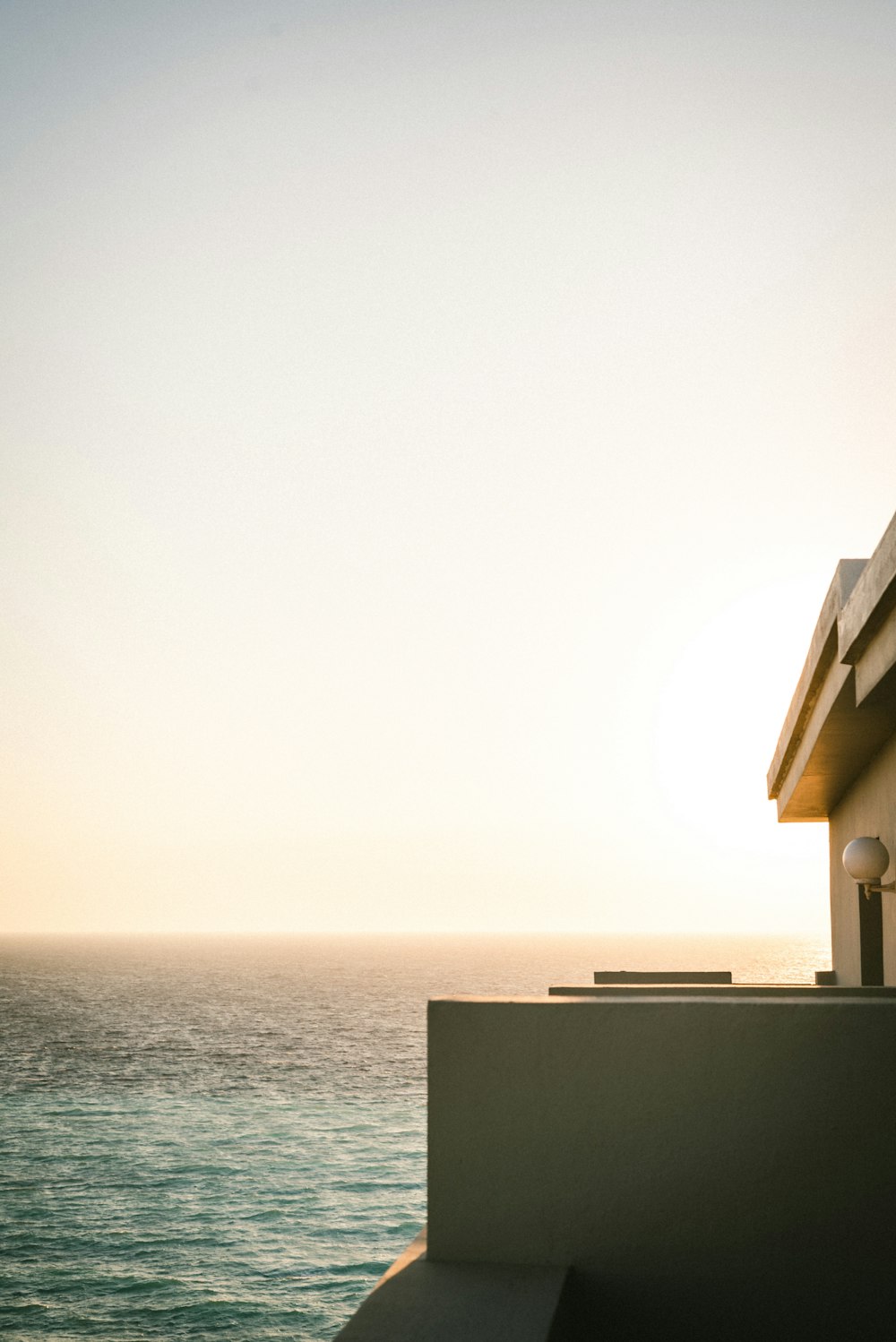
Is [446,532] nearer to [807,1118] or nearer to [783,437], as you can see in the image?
[783,437]

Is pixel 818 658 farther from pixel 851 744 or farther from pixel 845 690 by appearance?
pixel 851 744

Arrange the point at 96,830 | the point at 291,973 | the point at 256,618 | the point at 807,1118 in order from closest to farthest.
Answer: the point at 807,1118, the point at 256,618, the point at 291,973, the point at 96,830

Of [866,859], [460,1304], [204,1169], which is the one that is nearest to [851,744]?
[866,859]

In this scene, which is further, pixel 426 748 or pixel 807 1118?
pixel 426 748

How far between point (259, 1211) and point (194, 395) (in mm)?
18829

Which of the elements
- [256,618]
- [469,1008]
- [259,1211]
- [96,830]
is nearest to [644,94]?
[469,1008]

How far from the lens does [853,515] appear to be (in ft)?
55.5

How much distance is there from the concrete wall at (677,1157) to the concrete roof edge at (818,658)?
2.37 m

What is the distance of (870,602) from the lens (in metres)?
4.63

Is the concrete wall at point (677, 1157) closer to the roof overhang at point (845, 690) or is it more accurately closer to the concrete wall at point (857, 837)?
the roof overhang at point (845, 690)

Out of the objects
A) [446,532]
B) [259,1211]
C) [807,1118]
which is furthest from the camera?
[446,532]

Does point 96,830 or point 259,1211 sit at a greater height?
point 96,830

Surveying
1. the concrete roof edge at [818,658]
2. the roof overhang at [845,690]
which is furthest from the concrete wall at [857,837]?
the concrete roof edge at [818,658]

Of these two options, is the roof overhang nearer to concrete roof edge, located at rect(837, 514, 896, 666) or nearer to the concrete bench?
concrete roof edge, located at rect(837, 514, 896, 666)
